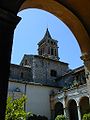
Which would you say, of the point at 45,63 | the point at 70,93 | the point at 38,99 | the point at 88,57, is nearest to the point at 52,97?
the point at 38,99

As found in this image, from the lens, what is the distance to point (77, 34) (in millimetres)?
4598

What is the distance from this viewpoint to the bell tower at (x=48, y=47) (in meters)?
39.8

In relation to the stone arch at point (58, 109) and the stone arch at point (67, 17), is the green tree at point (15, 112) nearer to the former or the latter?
the stone arch at point (67, 17)

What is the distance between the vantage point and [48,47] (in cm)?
4028

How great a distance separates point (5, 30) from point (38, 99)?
25.7 meters

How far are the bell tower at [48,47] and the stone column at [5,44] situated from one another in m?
36.2

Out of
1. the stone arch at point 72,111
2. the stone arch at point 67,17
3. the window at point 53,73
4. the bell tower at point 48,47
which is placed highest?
the bell tower at point 48,47

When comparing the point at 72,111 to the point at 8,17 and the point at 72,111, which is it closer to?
the point at 72,111

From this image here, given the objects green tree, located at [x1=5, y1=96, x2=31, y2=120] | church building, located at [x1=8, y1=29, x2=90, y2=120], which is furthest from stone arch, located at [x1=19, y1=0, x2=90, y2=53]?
church building, located at [x1=8, y1=29, x2=90, y2=120]

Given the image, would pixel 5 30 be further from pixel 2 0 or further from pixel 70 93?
pixel 70 93

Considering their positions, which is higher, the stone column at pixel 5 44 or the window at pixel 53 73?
the window at pixel 53 73

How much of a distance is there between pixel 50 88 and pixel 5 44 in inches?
1068

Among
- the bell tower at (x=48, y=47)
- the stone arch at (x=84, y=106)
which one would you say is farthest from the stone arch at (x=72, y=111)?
the bell tower at (x=48, y=47)

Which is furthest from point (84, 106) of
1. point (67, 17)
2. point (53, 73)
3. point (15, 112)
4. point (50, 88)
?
point (67, 17)
